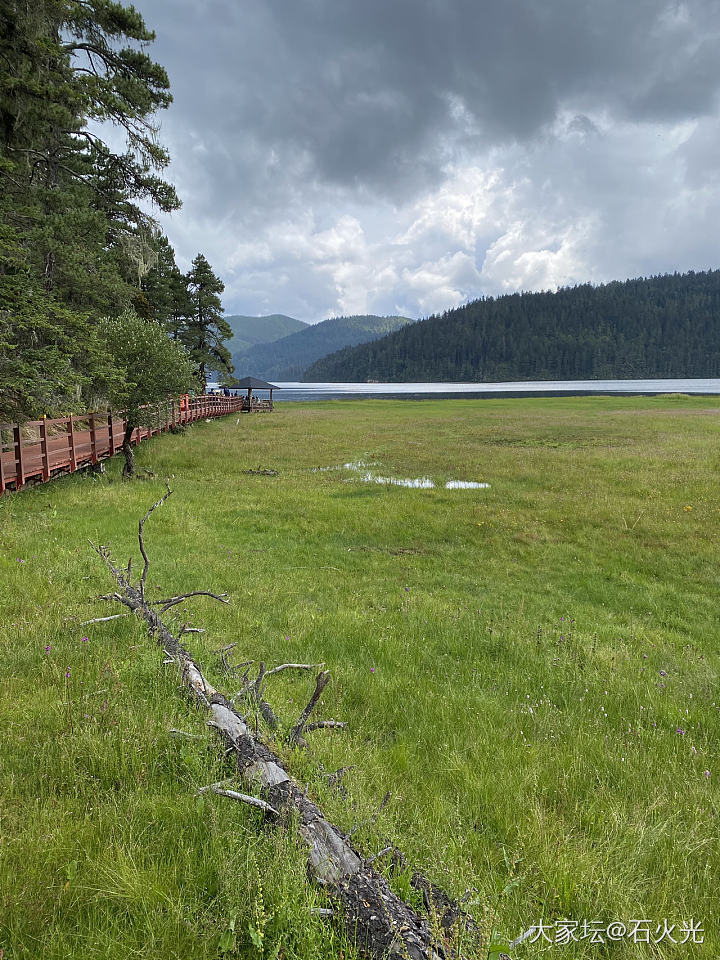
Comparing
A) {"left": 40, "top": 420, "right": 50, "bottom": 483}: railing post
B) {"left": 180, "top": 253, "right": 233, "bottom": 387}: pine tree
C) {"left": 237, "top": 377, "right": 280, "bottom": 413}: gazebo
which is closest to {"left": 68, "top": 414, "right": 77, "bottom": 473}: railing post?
{"left": 40, "top": 420, "right": 50, "bottom": 483}: railing post

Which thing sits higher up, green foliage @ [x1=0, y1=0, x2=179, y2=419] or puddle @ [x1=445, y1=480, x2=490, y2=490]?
green foliage @ [x1=0, y1=0, x2=179, y2=419]

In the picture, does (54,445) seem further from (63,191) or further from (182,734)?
(182,734)

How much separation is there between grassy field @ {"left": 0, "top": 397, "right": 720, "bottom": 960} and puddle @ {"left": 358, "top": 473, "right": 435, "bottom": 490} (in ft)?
17.4

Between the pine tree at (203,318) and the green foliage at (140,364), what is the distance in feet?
94.9

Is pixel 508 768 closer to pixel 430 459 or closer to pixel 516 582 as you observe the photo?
pixel 516 582

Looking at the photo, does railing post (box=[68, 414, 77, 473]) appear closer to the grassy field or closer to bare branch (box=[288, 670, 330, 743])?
the grassy field

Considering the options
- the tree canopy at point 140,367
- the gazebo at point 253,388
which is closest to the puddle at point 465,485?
the tree canopy at point 140,367

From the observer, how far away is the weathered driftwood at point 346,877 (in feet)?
6.22

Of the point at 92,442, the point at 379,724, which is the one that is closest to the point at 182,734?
the point at 379,724

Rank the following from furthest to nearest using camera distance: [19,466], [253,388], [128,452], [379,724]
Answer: [253,388] < [128,452] < [19,466] < [379,724]

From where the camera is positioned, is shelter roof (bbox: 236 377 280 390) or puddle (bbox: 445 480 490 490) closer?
puddle (bbox: 445 480 490 490)

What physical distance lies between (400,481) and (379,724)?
15351mm

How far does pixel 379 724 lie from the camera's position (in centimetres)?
495

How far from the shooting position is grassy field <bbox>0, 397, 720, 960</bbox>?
2.19 m
